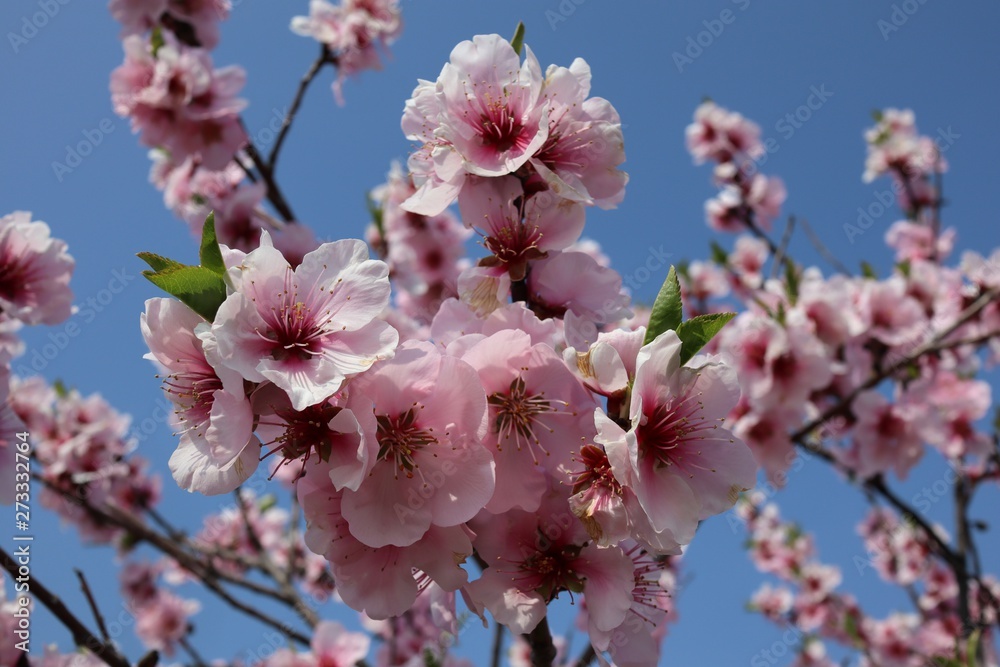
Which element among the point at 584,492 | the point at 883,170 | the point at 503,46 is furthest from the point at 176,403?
the point at 883,170

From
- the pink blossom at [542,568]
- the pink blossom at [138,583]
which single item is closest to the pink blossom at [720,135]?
the pink blossom at [542,568]

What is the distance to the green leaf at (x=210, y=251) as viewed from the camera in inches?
40.0

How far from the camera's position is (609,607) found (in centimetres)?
103

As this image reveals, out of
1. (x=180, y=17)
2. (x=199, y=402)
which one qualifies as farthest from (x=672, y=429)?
(x=180, y=17)

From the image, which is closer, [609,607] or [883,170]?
[609,607]

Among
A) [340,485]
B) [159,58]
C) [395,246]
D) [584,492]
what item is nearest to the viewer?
[340,485]

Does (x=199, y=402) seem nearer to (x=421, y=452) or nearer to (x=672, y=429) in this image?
(x=421, y=452)

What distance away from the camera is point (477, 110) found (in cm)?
128

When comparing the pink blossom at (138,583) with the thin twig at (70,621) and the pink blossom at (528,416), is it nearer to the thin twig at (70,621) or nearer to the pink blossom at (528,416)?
the thin twig at (70,621)

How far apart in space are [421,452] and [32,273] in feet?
5.63

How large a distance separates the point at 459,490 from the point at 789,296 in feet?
9.50

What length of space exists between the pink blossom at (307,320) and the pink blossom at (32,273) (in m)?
1.42

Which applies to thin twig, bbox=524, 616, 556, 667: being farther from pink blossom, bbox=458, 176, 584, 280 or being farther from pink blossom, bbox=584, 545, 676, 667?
pink blossom, bbox=458, 176, 584, 280

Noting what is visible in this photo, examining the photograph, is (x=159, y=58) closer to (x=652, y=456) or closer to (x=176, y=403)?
(x=176, y=403)
